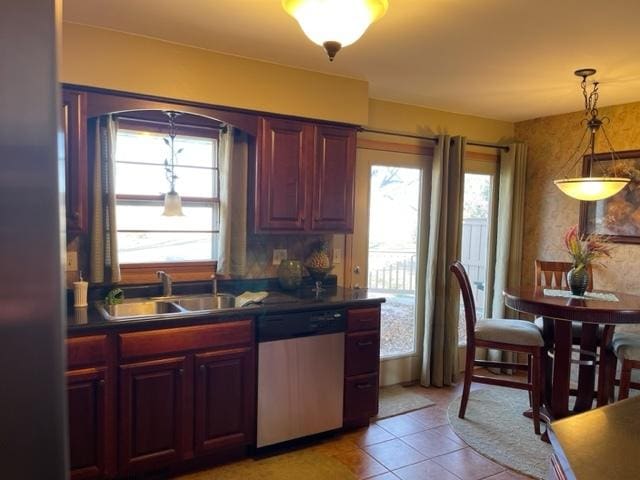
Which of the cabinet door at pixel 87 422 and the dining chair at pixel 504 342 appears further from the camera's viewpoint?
the dining chair at pixel 504 342

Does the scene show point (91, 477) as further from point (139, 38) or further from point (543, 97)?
point (543, 97)

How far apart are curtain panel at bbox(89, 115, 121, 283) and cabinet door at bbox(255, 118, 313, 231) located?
33.3 inches

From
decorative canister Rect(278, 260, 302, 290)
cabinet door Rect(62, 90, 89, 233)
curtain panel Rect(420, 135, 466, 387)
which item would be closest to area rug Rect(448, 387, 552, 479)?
curtain panel Rect(420, 135, 466, 387)

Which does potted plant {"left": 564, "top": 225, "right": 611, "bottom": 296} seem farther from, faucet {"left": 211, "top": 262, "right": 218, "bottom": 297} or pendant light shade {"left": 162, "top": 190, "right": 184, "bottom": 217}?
pendant light shade {"left": 162, "top": 190, "right": 184, "bottom": 217}

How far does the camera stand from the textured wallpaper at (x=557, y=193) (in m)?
3.71

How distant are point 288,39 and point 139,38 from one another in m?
0.81

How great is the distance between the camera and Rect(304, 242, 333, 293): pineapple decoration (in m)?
3.32

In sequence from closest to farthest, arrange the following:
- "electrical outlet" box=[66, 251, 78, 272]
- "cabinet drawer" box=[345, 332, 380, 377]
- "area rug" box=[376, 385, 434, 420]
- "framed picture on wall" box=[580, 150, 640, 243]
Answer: "electrical outlet" box=[66, 251, 78, 272]
"cabinet drawer" box=[345, 332, 380, 377]
"area rug" box=[376, 385, 434, 420]
"framed picture on wall" box=[580, 150, 640, 243]

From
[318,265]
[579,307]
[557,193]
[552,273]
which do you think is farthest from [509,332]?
[557,193]

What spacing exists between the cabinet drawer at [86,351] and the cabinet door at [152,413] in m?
0.13

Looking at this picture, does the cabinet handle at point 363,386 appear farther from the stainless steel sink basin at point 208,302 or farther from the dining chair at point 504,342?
the stainless steel sink basin at point 208,302

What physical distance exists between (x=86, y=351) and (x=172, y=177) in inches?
49.0

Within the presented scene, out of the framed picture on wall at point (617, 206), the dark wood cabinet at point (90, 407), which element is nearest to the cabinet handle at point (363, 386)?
the dark wood cabinet at point (90, 407)

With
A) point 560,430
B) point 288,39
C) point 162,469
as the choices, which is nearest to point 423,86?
point 288,39
